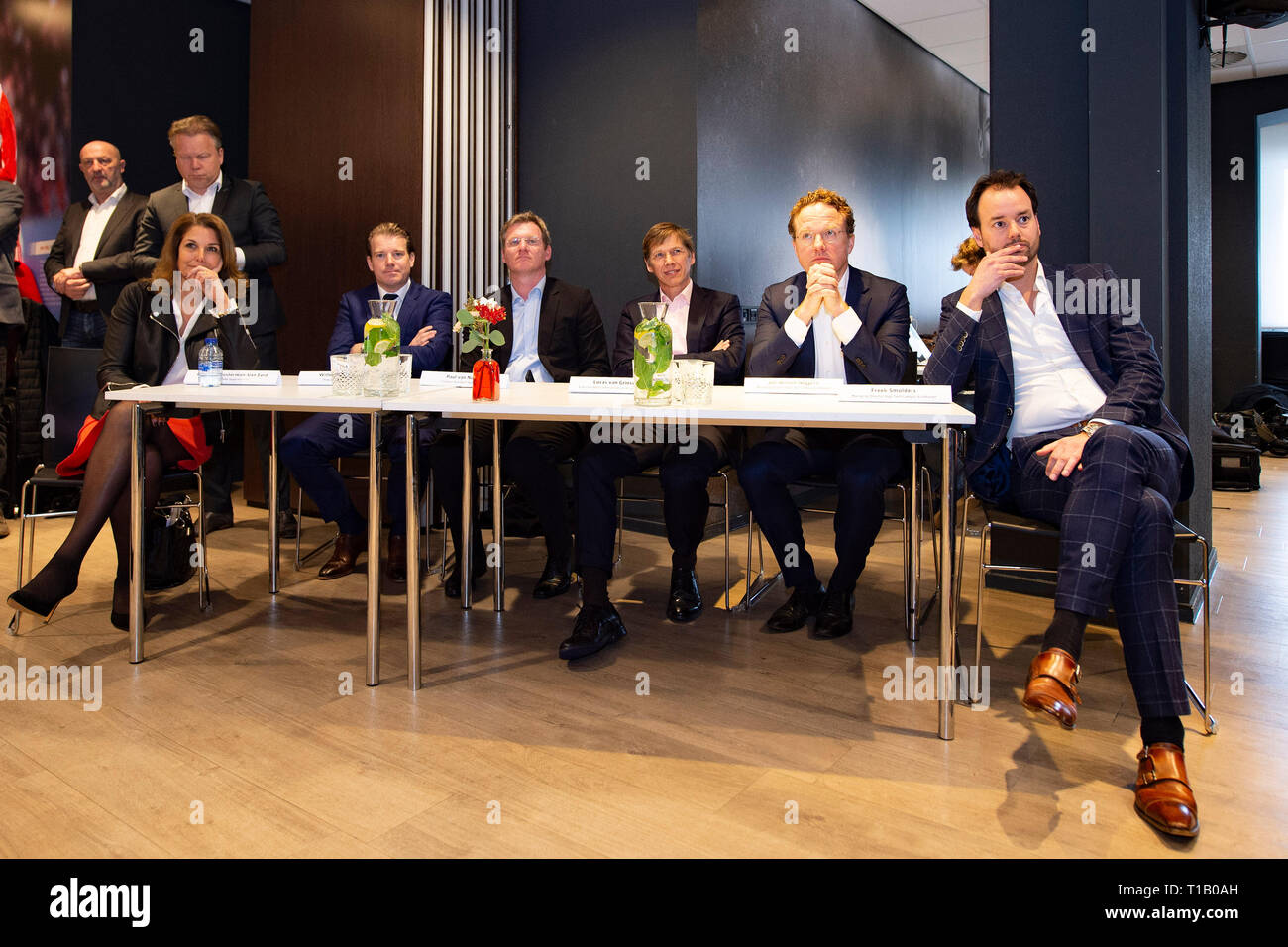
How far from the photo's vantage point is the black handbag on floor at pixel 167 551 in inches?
130

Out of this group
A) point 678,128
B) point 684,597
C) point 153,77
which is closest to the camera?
point 684,597

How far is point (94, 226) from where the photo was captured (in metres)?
4.77

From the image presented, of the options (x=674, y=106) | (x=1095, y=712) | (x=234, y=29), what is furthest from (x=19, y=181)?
(x=1095, y=712)

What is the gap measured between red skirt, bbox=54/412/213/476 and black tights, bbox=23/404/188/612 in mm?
88

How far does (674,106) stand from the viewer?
14.8ft

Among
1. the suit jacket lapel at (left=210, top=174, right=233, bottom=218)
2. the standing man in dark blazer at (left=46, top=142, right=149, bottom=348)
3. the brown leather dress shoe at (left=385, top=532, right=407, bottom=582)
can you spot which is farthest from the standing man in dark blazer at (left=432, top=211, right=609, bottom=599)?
the standing man in dark blazer at (left=46, top=142, right=149, bottom=348)

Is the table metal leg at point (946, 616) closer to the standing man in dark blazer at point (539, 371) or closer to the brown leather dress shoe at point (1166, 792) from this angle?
the brown leather dress shoe at point (1166, 792)

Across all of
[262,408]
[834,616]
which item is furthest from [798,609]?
[262,408]

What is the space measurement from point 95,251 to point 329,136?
4.19 ft

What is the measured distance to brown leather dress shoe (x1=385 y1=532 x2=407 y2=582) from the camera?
3576mm

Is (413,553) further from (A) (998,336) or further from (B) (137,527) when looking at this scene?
(A) (998,336)

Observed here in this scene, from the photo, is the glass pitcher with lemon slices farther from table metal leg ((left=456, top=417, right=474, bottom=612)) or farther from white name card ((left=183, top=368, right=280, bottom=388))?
table metal leg ((left=456, top=417, right=474, bottom=612))

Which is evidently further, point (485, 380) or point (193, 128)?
point (193, 128)
